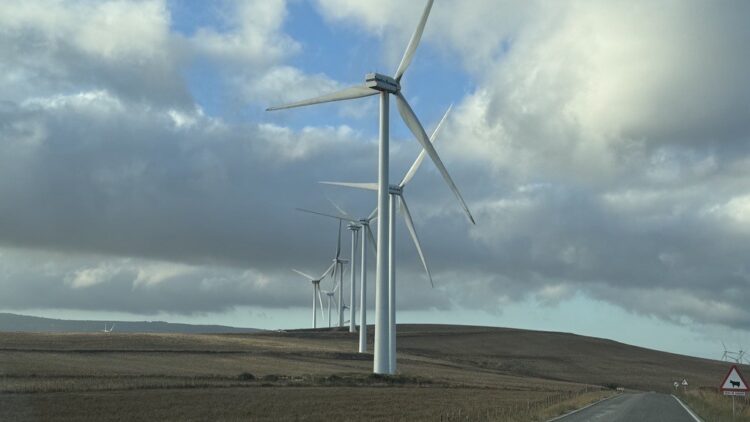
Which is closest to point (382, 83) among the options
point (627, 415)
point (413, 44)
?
point (413, 44)

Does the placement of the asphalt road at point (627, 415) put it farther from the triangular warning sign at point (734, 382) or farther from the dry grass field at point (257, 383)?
the triangular warning sign at point (734, 382)

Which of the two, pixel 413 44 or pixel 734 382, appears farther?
pixel 413 44

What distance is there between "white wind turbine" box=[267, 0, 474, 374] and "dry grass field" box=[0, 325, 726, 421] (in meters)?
4.49

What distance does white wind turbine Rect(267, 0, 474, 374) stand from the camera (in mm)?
68688

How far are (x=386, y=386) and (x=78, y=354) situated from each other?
38.0 meters

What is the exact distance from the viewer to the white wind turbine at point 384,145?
225ft

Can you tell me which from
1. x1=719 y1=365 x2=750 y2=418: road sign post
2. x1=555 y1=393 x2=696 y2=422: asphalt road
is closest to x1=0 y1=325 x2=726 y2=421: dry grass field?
x1=555 y1=393 x2=696 y2=422: asphalt road

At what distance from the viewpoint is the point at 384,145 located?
71.4 m

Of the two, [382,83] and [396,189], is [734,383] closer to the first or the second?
[382,83]

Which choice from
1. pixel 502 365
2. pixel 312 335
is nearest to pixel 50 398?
pixel 502 365

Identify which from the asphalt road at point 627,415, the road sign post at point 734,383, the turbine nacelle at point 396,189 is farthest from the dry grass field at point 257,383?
the turbine nacelle at point 396,189

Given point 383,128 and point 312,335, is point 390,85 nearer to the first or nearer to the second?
point 383,128

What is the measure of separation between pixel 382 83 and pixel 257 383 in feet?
86.4

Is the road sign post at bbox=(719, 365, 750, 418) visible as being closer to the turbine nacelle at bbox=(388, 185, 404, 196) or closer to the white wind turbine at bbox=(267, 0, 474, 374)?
the white wind turbine at bbox=(267, 0, 474, 374)
